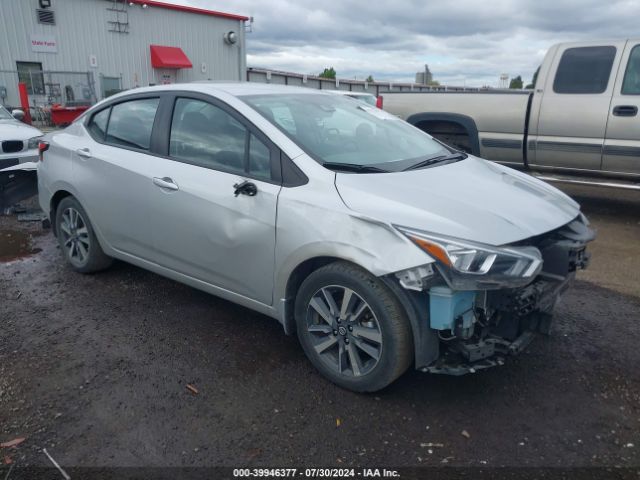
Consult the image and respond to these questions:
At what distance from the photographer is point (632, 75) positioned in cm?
641

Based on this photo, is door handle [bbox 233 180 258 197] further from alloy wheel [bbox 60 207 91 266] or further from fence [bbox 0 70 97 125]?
fence [bbox 0 70 97 125]

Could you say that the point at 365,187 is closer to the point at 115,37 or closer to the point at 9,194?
the point at 9,194

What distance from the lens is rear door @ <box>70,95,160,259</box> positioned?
395cm

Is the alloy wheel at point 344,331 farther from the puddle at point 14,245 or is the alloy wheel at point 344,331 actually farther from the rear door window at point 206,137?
the puddle at point 14,245

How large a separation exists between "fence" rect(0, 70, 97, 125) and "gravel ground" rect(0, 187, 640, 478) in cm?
1948

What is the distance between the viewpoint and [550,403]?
9.79ft

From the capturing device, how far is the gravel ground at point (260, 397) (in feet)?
8.47

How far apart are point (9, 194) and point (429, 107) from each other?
5860mm

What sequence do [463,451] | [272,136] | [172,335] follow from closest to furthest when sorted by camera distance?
1. [463,451]
2. [272,136]
3. [172,335]

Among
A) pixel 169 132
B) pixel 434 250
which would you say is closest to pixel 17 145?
pixel 169 132

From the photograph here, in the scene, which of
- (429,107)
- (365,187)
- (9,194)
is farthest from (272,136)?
(9,194)

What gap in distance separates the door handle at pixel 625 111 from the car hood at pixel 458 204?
12.2ft

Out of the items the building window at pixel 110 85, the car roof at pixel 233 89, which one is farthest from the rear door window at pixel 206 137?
the building window at pixel 110 85

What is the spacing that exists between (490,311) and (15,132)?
7.57 m
